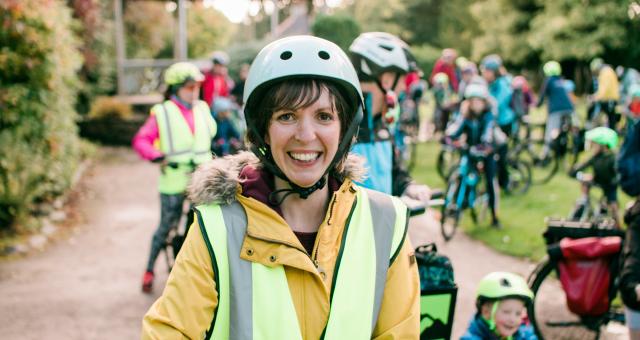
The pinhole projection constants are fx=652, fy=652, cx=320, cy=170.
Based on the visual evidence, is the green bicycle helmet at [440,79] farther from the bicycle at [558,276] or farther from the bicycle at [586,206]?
the bicycle at [558,276]

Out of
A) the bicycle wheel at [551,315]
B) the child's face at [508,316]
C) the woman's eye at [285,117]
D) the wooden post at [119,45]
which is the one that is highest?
→ the wooden post at [119,45]

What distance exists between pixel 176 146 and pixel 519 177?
258 inches

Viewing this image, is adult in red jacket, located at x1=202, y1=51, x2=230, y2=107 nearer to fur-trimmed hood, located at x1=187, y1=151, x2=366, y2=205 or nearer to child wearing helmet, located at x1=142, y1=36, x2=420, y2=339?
fur-trimmed hood, located at x1=187, y1=151, x2=366, y2=205

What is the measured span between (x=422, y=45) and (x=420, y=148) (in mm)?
31843

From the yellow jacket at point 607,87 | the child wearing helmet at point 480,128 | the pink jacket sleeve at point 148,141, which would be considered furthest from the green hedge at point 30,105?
the yellow jacket at point 607,87

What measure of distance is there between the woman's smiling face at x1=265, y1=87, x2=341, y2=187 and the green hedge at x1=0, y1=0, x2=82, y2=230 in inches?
261

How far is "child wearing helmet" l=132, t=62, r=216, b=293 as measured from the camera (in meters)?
6.19

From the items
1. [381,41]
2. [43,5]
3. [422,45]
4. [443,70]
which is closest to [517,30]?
[422,45]

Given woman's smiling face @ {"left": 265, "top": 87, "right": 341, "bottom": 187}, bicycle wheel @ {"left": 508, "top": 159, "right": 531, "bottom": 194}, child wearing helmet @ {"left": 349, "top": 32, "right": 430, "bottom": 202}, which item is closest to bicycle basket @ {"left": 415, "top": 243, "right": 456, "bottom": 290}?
child wearing helmet @ {"left": 349, "top": 32, "right": 430, "bottom": 202}

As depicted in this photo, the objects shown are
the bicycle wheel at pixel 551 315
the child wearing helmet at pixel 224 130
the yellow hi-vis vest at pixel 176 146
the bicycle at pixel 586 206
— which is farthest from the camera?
the child wearing helmet at pixel 224 130

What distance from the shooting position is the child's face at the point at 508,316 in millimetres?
3824

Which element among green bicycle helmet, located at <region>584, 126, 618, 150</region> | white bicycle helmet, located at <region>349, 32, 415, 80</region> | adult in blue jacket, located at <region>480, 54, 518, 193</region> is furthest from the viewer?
adult in blue jacket, located at <region>480, 54, 518, 193</region>

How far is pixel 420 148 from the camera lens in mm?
16281

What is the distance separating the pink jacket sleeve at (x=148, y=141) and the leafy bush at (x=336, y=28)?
593 inches
